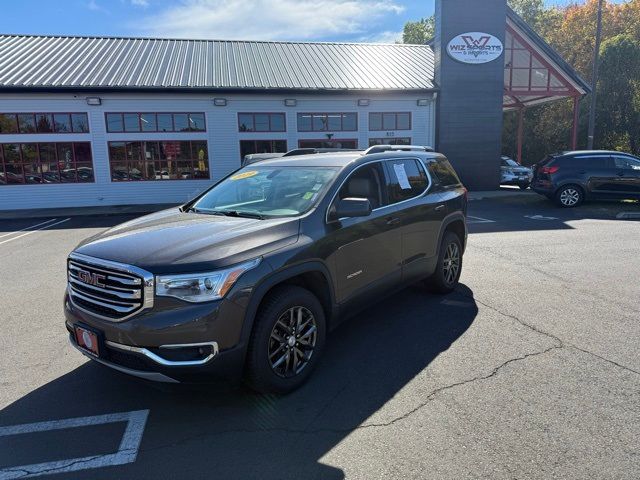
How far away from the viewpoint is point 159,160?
59.2 ft

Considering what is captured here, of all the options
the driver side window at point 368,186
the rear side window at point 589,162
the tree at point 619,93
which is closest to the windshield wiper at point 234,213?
the driver side window at point 368,186

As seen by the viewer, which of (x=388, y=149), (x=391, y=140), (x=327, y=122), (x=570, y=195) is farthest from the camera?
(x=391, y=140)

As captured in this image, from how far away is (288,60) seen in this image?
2083cm

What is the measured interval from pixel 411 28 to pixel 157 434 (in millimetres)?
57767

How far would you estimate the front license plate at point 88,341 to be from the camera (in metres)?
2.99

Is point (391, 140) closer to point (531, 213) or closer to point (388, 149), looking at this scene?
point (531, 213)

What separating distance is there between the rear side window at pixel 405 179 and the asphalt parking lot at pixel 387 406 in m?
1.34

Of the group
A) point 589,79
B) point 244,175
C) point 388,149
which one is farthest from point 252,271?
point 589,79

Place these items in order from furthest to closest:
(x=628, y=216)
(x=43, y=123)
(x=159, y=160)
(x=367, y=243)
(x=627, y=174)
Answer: (x=159, y=160), (x=43, y=123), (x=627, y=174), (x=628, y=216), (x=367, y=243)

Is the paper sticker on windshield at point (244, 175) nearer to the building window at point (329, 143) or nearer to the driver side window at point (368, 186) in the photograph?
the driver side window at point (368, 186)

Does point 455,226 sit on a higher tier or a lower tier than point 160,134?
lower

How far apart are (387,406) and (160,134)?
56.0ft

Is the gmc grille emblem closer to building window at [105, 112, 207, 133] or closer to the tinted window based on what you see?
the tinted window

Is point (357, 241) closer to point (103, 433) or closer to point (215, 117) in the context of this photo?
point (103, 433)
